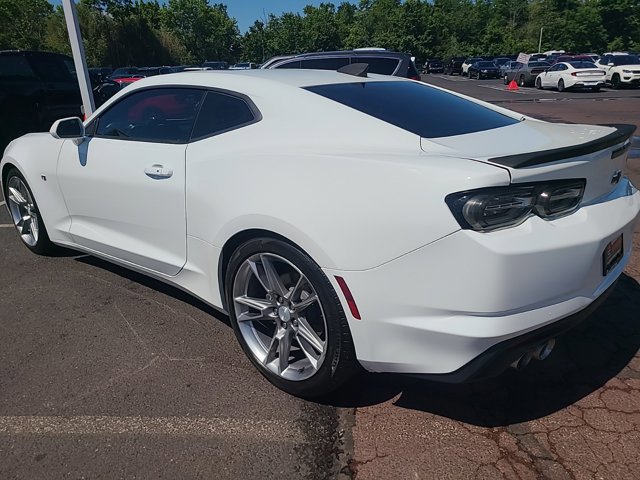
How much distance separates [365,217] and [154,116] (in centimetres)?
194

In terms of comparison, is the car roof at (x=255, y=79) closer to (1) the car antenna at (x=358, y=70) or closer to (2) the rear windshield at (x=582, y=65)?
(1) the car antenna at (x=358, y=70)

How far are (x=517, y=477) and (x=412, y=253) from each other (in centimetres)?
98

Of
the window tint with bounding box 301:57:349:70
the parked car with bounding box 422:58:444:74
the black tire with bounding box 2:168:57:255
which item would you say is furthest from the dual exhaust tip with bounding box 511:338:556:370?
the parked car with bounding box 422:58:444:74

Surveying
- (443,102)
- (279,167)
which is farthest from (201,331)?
(443,102)

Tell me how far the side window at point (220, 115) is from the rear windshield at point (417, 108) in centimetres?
37

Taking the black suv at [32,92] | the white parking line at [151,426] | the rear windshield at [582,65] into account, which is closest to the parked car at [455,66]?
the rear windshield at [582,65]

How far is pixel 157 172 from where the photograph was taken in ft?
9.86

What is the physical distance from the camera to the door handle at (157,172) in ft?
9.70

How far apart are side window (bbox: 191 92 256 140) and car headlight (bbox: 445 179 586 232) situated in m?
1.28

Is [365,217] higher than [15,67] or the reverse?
the reverse

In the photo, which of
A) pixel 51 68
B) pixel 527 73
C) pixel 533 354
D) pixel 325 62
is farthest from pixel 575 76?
pixel 533 354

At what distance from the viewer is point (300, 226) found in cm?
228

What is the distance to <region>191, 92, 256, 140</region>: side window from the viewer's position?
9.20 ft

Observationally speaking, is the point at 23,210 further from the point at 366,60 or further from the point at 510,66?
the point at 510,66
